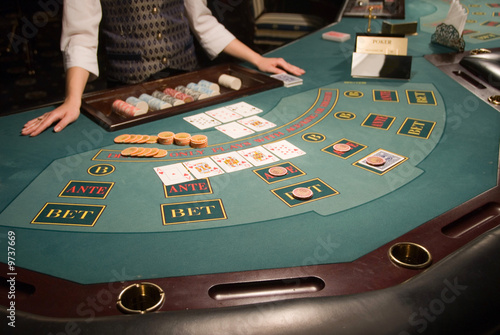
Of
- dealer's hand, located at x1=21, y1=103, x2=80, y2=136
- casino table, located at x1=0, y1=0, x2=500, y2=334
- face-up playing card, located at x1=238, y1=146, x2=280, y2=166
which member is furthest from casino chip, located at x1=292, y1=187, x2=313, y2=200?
dealer's hand, located at x1=21, y1=103, x2=80, y2=136

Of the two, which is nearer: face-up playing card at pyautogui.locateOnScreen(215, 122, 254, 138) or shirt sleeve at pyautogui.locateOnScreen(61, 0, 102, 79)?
face-up playing card at pyautogui.locateOnScreen(215, 122, 254, 138)

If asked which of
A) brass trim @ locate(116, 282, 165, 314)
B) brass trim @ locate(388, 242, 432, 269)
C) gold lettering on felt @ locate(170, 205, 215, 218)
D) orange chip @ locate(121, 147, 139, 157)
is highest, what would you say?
orange chip @ locate(121, 147, 139, 157)

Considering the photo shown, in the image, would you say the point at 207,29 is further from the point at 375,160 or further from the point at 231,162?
the point at 375,160

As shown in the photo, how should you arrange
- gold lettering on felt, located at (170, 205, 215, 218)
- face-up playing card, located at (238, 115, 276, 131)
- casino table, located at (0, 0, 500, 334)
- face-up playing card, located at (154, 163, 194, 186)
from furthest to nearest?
face-up playing card, located at (238, 115, 276, 131)
face-up playing card, located at (154, 163, 194, 186)
gold lettering on felt, located at (170, 205, 215, 218)
casino table, located at (0, 0, 500, 334)

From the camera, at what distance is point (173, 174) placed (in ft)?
5.20

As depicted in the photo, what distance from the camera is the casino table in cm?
92

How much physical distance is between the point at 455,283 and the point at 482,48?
2.38 metres

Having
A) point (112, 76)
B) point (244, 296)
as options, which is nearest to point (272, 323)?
point (244, 296)

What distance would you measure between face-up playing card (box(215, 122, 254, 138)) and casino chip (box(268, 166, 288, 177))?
0.33 meters

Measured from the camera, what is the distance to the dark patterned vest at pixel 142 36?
2.46 m

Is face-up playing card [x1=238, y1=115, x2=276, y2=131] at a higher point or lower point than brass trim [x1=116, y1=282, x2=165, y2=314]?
higher

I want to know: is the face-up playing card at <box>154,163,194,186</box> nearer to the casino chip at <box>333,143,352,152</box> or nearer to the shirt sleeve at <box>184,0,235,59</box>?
the casino chip at <box>333,143,352,152</box>

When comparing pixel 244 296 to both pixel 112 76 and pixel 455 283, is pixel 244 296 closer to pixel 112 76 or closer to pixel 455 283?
pixel 455 283

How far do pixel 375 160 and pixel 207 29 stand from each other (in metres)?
1.72
